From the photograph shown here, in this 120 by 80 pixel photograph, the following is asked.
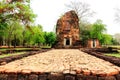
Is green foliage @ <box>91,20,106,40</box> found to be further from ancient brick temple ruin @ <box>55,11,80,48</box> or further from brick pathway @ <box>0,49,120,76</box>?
brick pathway @ <box>0,49,120,76</box>

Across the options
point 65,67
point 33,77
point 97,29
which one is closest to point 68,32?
point 97,29

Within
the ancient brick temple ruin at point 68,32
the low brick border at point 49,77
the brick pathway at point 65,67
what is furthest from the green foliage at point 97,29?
the low brick border at point 49,77

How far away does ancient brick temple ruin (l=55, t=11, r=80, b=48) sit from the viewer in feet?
157

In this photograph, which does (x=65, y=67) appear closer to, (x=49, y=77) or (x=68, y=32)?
(x=49, y=77)

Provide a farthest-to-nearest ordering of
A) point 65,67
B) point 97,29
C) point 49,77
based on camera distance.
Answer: point 97,29 < point 65,67 < point 49,77

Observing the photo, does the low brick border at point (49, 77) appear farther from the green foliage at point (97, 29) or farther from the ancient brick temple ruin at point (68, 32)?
the green foliage at point (97, 29)

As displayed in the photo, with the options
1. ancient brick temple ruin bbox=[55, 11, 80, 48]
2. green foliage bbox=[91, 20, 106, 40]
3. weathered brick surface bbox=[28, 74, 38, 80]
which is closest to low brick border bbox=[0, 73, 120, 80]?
weathered brick surface bbox=[28, 74, 38, 80]

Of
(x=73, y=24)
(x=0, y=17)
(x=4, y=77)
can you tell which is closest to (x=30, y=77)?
(x=4, y=77)

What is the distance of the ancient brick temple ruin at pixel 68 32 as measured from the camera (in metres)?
47.8

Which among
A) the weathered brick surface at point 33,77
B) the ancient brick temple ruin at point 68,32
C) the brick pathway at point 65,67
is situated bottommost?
the weathered brick surface at point 33,77

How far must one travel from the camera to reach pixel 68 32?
4859 centimetres

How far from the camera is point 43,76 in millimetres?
7074

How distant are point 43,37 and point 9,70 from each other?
65.7 m

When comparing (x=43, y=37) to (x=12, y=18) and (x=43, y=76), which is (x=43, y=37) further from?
(x=43, y=76)
